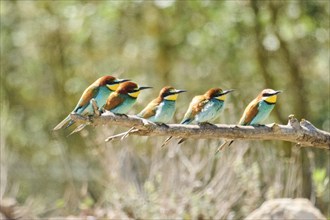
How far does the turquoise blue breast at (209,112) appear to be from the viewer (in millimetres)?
5590

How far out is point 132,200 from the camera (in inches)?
294

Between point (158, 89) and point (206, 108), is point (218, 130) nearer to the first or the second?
point (206, 108)

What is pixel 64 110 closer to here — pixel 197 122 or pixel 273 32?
pixel 273 32

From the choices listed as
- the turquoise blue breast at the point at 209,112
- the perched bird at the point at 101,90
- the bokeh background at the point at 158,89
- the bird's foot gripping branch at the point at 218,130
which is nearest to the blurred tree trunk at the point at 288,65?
the bokeh background at the point at 158,89

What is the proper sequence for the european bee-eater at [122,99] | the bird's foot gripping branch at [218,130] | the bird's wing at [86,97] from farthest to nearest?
the european bee-eater at [122,99] → the bird's wing at [86,97] → the bird's foot gripping branch at [218,130]

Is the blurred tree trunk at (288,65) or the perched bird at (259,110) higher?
the perched bird at (259,110)

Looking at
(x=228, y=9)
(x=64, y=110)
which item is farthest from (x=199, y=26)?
(x=64, y=110)

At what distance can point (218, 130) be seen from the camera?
545cm

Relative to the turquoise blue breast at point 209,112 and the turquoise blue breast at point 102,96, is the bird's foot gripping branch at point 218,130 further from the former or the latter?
the turquoise blue breast at point 102,96

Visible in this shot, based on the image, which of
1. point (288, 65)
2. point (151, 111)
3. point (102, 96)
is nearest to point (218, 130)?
point (151, 111)

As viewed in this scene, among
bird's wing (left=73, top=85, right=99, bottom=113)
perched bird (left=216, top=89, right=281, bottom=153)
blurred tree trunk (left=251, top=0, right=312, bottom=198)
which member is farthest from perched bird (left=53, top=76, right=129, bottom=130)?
blurred tree trunk (left=251, top=0, right=312, bottom=198)

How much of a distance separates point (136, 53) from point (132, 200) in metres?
6.33

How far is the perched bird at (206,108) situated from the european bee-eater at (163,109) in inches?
4.9

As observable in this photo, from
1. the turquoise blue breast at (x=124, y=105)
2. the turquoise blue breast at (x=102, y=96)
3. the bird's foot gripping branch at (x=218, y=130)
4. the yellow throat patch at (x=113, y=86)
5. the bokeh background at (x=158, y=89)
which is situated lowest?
the bokeh background at (x=158, y=89)
